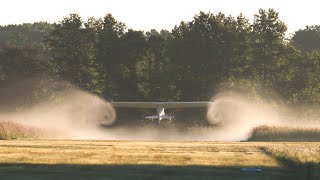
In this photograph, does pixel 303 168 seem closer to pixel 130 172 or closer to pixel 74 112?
pixel 130 172

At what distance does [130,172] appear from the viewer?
1412 cm

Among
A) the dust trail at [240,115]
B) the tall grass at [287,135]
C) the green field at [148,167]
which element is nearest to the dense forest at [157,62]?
the dust trail at [240,115]

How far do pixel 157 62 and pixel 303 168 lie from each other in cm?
7910

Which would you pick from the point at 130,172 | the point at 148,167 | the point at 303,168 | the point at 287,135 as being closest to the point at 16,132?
the point at 287,135

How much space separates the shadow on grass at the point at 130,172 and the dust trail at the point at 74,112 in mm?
58865

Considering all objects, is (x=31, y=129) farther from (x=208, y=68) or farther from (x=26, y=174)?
(x=208, y=68)

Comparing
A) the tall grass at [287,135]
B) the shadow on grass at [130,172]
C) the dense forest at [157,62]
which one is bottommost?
the shadow on grass at [130,172]

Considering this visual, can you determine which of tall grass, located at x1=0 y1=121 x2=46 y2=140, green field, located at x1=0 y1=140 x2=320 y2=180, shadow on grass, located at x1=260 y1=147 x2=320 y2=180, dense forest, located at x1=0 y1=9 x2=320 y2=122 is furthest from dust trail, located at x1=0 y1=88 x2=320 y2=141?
shadow on grass, located at x1=260 y1=147 x2=320 y2=180

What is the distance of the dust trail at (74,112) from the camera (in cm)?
7694

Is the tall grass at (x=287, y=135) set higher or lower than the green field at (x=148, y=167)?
higher

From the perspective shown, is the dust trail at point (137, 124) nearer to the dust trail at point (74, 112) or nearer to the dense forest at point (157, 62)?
the dust trail at point (74, 112)

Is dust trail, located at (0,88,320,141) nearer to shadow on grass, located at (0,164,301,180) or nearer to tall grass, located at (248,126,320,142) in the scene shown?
tall grass, located at (248,126,320,142)

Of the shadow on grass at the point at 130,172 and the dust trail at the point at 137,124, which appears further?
the dust trail at the point at 137,124

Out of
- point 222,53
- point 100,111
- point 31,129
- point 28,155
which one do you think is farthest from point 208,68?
point 28,155
